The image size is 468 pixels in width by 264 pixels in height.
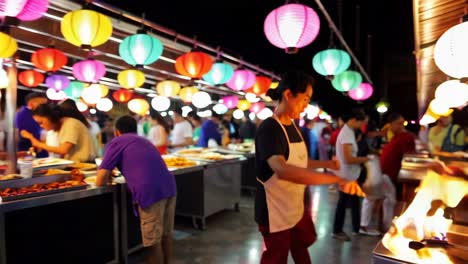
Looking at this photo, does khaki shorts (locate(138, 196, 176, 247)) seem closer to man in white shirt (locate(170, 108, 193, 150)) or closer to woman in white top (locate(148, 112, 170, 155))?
woman in white top (locate(148, 112, 170, 155))

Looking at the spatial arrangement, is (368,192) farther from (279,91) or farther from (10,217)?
(10,217)

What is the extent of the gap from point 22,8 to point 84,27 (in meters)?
1.06

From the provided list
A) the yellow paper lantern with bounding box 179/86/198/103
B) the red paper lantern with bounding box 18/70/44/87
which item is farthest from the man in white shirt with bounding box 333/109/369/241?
the red paper lantern with bounding box 18/70/44/87

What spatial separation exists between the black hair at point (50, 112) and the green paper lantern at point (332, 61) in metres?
4.93

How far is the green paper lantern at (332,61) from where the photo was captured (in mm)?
6848

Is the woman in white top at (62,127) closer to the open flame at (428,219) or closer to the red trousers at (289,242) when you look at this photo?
the red trousers at (289,242)

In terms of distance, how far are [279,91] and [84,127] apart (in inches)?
124

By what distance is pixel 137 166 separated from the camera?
11.1ft

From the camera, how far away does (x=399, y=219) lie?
212 cm

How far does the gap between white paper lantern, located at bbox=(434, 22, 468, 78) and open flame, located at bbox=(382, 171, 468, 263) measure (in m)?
1.36

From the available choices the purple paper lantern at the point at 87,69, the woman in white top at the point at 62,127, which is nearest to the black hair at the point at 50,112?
the woman in white top at the point at 62,127

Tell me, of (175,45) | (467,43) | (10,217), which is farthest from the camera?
(175,45)

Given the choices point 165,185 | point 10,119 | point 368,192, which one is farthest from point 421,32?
point 10,119

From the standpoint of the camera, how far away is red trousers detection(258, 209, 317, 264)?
98.8 inches
